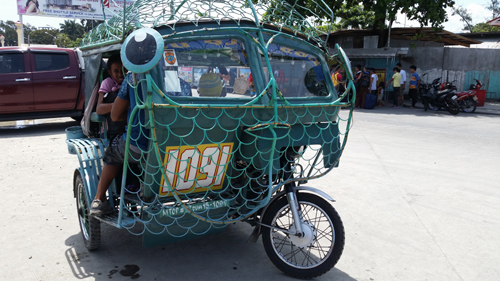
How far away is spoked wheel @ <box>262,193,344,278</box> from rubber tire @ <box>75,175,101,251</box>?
144cm

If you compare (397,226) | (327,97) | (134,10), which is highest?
(134,10)

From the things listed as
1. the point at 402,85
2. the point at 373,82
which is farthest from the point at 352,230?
the point at 402,85

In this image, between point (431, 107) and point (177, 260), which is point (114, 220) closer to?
point (177, 260)

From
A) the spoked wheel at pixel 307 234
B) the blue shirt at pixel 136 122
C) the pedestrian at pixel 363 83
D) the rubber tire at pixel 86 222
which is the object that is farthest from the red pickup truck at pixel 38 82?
the pedestrian at pixel 363 83

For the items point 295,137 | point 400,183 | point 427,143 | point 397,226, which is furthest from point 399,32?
point 295,137

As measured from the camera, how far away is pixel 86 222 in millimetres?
3775

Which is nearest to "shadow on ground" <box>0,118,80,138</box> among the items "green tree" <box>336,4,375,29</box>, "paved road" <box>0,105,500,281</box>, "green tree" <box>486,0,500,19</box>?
"paved road" <box>0,105,500,281</box>

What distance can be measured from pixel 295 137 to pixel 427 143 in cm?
623

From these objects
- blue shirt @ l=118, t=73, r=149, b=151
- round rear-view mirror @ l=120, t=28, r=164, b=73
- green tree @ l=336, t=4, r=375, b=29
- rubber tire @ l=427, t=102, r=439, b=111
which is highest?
green tree @ l=336, t=4, r=375, b=29

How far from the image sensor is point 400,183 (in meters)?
5.73

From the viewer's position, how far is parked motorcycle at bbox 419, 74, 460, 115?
1371cm

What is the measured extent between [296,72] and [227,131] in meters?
0.97

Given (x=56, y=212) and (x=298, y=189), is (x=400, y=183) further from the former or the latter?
(x=56, y=212)

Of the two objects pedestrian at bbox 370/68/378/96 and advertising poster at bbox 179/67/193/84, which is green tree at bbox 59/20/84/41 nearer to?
pedestrian at bbox 370/68/378/96
